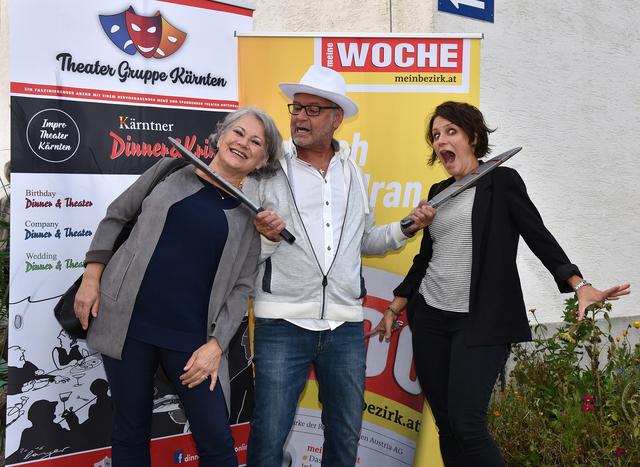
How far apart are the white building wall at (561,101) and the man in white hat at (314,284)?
1.89 metres

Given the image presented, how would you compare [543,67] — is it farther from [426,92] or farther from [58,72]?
[58,72]

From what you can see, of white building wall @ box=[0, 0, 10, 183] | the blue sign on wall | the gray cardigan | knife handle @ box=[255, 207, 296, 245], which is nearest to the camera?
the gray cardigan

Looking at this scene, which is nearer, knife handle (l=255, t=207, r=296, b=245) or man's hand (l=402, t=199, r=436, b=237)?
knife handle (l=255, t=207, r=296, b=245)

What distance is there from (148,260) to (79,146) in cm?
96

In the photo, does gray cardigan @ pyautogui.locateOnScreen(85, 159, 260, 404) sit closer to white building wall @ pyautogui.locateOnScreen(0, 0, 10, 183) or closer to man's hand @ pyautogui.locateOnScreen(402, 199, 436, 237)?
man's hand @ pyautogui.locateOnScreen(402, 199, 436, 237)

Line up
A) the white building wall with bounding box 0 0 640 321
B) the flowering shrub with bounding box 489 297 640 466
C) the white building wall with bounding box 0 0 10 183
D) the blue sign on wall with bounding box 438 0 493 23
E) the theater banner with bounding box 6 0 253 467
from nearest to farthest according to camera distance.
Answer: the theater banner with bounding box 6 0 253 467
the flowering shrub with bounding box 489 297 640 466
the blue sign on wall with bounding box 438 0 493 23
the white building wall with bounding box 0 0 640 321
the white building wall with bounding box 0 0 10 183

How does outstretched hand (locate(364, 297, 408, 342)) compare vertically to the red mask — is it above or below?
below

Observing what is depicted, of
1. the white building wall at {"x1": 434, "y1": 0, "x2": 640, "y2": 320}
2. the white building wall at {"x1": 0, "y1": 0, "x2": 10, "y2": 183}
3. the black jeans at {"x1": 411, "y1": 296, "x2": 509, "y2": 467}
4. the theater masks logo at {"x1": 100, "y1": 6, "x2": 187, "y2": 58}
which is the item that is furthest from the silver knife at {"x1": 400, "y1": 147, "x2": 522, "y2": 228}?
the white building wall at {"x1": 0, "y1": 0, "x2": 10, "y2": 183}

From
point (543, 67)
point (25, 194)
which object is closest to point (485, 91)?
point (543, 67)

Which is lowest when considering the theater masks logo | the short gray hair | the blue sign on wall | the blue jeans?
the blue jeans

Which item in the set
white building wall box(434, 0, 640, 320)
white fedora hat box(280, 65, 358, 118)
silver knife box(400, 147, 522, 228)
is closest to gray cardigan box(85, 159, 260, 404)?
white fedora hat box(280, 65, 358, 118)

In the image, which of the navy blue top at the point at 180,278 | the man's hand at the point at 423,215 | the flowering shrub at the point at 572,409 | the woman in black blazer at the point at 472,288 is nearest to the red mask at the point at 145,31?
the navy blue top at the point at 180,278

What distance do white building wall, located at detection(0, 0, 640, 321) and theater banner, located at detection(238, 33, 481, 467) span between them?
3.61 ft

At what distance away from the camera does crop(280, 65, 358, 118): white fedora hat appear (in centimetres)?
252
